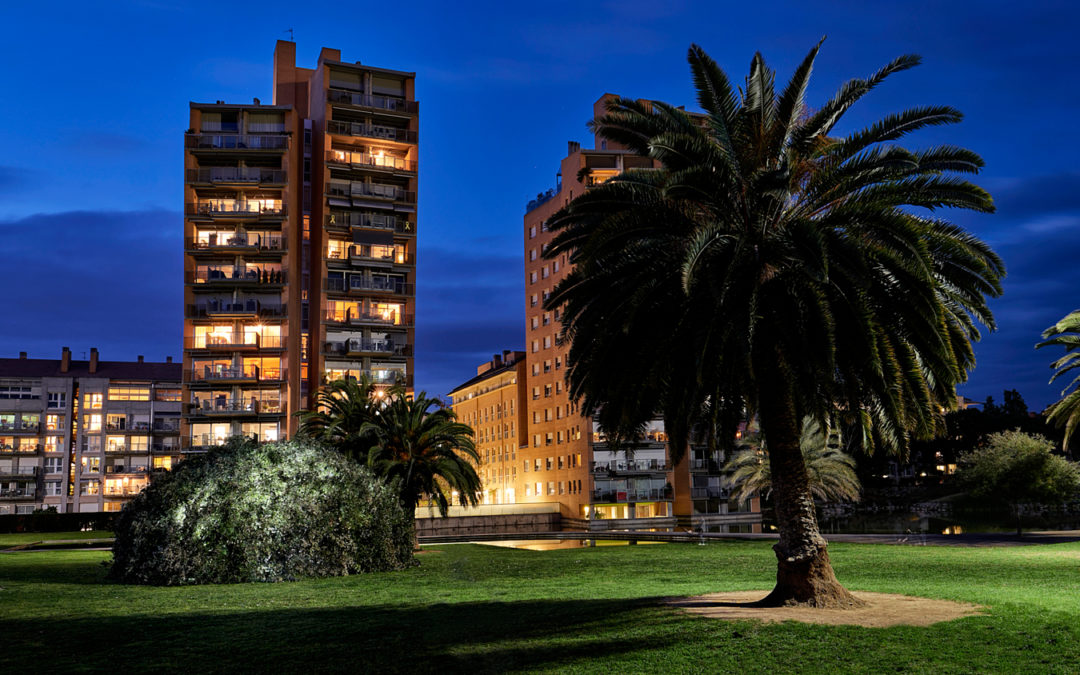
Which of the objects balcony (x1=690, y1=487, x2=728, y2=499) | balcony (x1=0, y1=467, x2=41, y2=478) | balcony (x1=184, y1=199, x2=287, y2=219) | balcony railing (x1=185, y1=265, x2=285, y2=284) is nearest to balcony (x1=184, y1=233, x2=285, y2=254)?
balcony railing (x1=185, y1=265, x2=285, y2=284)

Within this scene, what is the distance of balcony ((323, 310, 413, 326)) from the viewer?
273 feet

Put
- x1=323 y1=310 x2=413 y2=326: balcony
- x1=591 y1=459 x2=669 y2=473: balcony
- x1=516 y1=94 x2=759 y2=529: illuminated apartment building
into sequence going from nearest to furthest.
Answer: x1=323 y1=310 x2=413 y2=326: balcony → x1=516 y1=94 x2=759 y2=529: illuminated apartment building → x1=591 y1=459 x2=669 y2=473: balcony

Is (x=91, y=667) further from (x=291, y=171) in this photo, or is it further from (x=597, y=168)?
(x=597, y=168)

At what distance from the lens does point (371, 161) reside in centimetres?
8619

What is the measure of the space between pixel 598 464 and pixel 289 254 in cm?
4106

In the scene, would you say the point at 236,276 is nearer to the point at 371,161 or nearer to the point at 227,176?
the point at 227,176

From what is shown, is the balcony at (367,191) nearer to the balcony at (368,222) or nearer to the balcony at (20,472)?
the balcony at (368,222)

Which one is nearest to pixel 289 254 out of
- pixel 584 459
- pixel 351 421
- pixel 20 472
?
pixel 351 421

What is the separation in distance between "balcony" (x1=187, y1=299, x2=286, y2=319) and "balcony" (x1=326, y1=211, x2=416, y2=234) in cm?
976


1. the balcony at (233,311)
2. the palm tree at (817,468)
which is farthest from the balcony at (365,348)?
the palm tree at (817,468)

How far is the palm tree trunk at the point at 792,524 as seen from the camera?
720 inches

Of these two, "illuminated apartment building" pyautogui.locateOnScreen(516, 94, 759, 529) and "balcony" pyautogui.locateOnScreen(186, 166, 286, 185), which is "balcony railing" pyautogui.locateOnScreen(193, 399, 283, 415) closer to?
"balcony" pyautogui.locateOnScreen(186, 166, 286, 185)

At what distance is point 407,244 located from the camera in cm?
8731

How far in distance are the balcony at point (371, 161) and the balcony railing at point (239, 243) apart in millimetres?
9028
